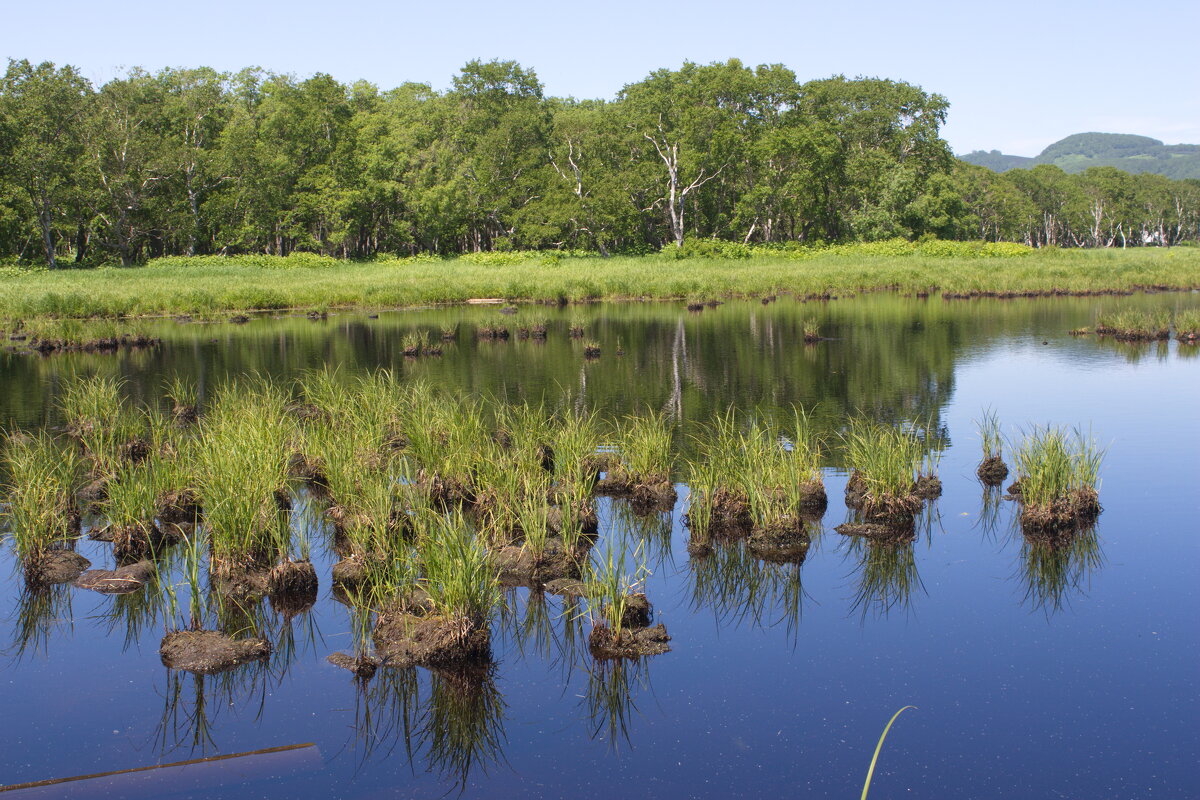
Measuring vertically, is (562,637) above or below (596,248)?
below

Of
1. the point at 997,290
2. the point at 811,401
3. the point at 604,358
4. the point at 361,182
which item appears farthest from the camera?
the point at 361,182

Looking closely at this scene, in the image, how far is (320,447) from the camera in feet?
37.8

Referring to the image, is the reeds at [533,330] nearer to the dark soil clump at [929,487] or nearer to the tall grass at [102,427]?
the tall grass at [102,427]

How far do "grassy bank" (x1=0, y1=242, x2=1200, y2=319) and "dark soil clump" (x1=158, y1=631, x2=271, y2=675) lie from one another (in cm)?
3024

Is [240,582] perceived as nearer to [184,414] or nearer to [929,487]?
[929,487]

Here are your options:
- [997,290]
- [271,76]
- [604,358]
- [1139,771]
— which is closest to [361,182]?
[271,76]

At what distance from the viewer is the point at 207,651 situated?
708 cm

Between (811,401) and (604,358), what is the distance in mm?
7366

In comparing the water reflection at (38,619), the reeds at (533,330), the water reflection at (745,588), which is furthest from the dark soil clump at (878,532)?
the reeds at (533,330)

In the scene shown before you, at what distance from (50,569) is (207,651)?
9.07 feet

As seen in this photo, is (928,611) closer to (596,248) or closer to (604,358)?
(604,358)

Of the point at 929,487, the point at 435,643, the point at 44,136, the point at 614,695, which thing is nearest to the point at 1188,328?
the point at 929,487

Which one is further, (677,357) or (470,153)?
(470,153)

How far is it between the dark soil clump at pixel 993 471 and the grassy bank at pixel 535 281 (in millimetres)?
31141
